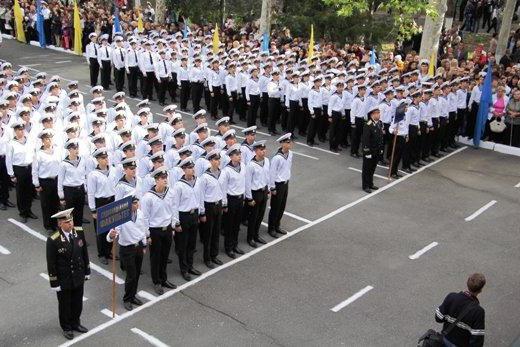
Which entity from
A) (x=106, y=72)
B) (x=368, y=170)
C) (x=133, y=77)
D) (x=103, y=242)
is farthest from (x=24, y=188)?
(x=106, y=72)

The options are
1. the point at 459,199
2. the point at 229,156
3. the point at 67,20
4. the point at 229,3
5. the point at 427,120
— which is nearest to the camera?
the point at 229,156

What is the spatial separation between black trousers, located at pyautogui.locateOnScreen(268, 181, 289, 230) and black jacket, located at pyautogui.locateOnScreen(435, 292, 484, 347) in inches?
195

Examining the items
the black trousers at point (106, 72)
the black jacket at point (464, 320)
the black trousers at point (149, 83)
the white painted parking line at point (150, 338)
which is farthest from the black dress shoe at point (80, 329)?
the black trousers at point (106, 72)

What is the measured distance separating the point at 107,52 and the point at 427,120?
415 inches

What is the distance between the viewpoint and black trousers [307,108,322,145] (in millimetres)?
16719

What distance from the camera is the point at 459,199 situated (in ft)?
45.8

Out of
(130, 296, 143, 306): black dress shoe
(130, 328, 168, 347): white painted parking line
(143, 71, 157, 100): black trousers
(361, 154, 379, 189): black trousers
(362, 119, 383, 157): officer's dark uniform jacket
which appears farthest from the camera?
(143, 71, 157, 100): black trousers

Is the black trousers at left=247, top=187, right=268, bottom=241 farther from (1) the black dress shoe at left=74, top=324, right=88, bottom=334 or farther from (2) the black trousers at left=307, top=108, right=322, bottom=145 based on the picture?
(2) the black trousers at left=307, top=108, right=322, bottom=145

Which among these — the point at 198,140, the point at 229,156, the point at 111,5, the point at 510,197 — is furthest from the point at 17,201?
the point at 111,5

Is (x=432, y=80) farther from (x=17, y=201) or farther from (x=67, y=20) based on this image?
(x=67, y=20)

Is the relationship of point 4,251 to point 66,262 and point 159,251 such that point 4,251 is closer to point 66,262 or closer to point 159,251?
point 159,251

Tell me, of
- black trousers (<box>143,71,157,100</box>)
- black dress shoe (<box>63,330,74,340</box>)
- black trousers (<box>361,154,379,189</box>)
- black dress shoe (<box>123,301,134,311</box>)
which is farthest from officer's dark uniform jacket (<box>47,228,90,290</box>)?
black trousers (<box>143,71,157,100</box>)

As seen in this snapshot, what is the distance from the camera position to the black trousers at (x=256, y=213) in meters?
11.2

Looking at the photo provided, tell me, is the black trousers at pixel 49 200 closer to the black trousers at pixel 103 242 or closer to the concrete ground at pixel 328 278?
the concrete ground at pixel 328 278
